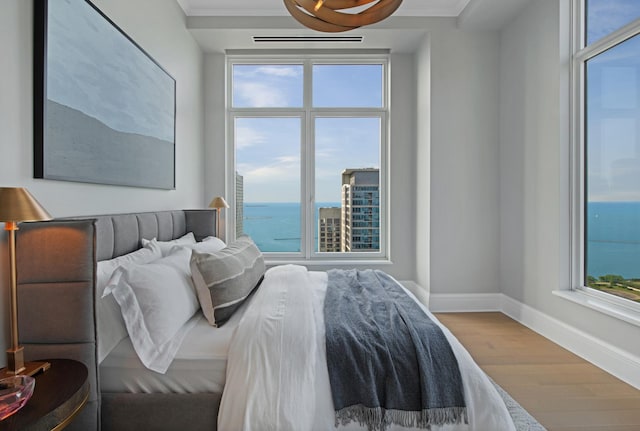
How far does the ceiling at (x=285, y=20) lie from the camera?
351 centimetres

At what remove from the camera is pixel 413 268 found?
421cm

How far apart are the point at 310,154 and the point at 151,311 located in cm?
304

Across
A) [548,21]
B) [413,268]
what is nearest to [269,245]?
[413,268]

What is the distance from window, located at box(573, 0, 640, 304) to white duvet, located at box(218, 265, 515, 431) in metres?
1.75

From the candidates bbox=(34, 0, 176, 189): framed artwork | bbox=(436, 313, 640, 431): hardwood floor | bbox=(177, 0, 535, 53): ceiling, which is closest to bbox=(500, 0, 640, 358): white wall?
bbox=(436, 313, 640, 431): hardwood floor

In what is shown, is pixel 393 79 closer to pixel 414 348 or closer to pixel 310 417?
pixel 414 348

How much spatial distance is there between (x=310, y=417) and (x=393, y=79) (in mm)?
3784

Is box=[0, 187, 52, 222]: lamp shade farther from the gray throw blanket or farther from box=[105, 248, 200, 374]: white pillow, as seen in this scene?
the gray throw blanket

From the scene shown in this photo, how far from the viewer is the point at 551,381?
2.30 meters

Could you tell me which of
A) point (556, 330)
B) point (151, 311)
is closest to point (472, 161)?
point (556, 330)

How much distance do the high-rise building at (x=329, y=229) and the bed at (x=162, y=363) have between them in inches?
105

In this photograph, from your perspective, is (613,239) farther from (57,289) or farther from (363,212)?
(57,289)

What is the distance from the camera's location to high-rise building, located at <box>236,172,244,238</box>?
433cm

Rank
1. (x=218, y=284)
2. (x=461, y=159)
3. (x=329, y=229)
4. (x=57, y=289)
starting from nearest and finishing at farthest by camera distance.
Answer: (x=57, y=289) → (x=218, y=284) → (x=461, y=159) → (x=329, y=229)
